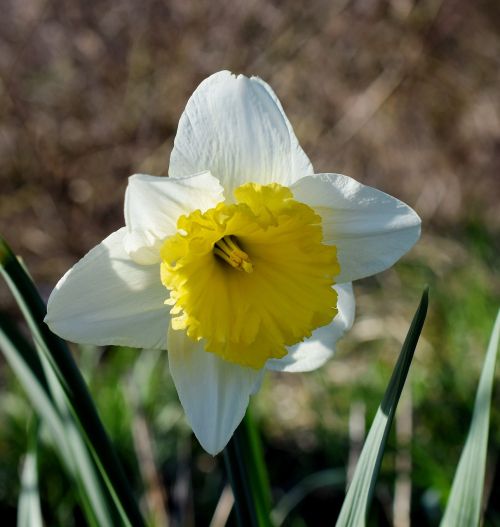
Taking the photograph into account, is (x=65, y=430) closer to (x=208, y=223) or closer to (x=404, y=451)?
(x=208, y=223)

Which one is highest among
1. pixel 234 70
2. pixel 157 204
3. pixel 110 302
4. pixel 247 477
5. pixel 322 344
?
pixel 157 204

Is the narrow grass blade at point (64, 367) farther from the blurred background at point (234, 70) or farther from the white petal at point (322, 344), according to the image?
the blurred background at point (234, 70)

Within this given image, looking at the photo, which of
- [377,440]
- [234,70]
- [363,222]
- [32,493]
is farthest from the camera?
[234,70]

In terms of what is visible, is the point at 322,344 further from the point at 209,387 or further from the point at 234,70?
the point at 234,70

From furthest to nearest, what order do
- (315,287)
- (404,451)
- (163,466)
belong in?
1. (163,466)
2. (404,451)
3. (315,287)

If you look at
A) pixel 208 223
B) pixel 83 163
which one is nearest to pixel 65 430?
pixel 208 223

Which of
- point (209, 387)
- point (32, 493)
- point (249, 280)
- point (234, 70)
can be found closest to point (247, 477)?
point (209, 387)

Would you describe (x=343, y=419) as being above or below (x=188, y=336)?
below
